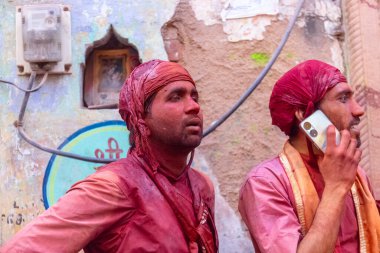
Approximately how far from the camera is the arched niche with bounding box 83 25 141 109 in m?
3.39

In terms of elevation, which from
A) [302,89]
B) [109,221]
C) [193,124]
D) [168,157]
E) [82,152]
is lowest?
[82,152]

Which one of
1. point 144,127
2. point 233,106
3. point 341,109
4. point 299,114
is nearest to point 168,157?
point 144,127

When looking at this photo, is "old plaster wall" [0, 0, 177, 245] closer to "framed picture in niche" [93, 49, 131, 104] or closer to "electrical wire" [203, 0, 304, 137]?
"framed picture in niche" [93, 49, 131, 104]

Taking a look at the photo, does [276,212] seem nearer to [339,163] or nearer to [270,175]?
[270,175]

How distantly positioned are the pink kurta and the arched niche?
96 centimetres

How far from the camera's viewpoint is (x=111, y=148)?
3.27 meters

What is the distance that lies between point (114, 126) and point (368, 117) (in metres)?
1.13

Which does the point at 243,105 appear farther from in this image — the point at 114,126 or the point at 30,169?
the point at 30,169

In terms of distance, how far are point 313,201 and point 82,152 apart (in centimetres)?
117

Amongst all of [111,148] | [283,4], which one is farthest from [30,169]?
[283,4]

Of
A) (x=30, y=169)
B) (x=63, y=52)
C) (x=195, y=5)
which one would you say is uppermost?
(x=195, y=5)

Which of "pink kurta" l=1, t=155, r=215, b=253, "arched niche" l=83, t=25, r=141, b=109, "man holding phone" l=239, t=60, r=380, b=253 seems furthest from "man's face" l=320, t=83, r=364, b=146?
"arched niche" l=83, t=25, r=141, b=109

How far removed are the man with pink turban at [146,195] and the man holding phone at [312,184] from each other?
22 cm

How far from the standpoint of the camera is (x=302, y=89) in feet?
8.59
